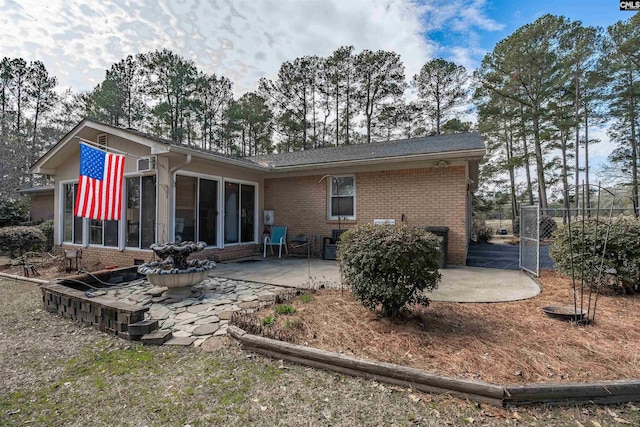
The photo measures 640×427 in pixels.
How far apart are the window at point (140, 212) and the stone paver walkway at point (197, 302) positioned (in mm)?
1810

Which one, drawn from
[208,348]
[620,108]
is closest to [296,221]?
[208,348]

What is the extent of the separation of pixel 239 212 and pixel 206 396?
7.19 meters

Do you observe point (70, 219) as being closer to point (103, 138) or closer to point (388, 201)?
point (103, 138)

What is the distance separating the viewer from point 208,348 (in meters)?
3.26

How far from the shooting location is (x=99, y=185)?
251 inches

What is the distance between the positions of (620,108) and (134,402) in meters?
24.2

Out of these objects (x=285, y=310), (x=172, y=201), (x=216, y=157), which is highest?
(x=216, y=157)

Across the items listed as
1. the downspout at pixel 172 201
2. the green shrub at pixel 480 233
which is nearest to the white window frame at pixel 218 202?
the downspout at pixel 172 201

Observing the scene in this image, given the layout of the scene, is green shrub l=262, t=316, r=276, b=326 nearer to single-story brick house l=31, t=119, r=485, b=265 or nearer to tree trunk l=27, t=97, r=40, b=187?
single-story brick house l=31, t=119, r=485, b=265

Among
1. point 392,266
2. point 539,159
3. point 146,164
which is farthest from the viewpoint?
point 539,159

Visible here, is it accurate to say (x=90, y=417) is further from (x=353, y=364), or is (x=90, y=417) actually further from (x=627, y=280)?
(x=627, y=280)

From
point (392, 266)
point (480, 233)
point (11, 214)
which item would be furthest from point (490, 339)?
point (11, 214)

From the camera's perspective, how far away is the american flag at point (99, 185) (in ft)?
20.6

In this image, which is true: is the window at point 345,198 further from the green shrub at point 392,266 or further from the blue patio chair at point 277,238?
the green shrub at point 392,266
